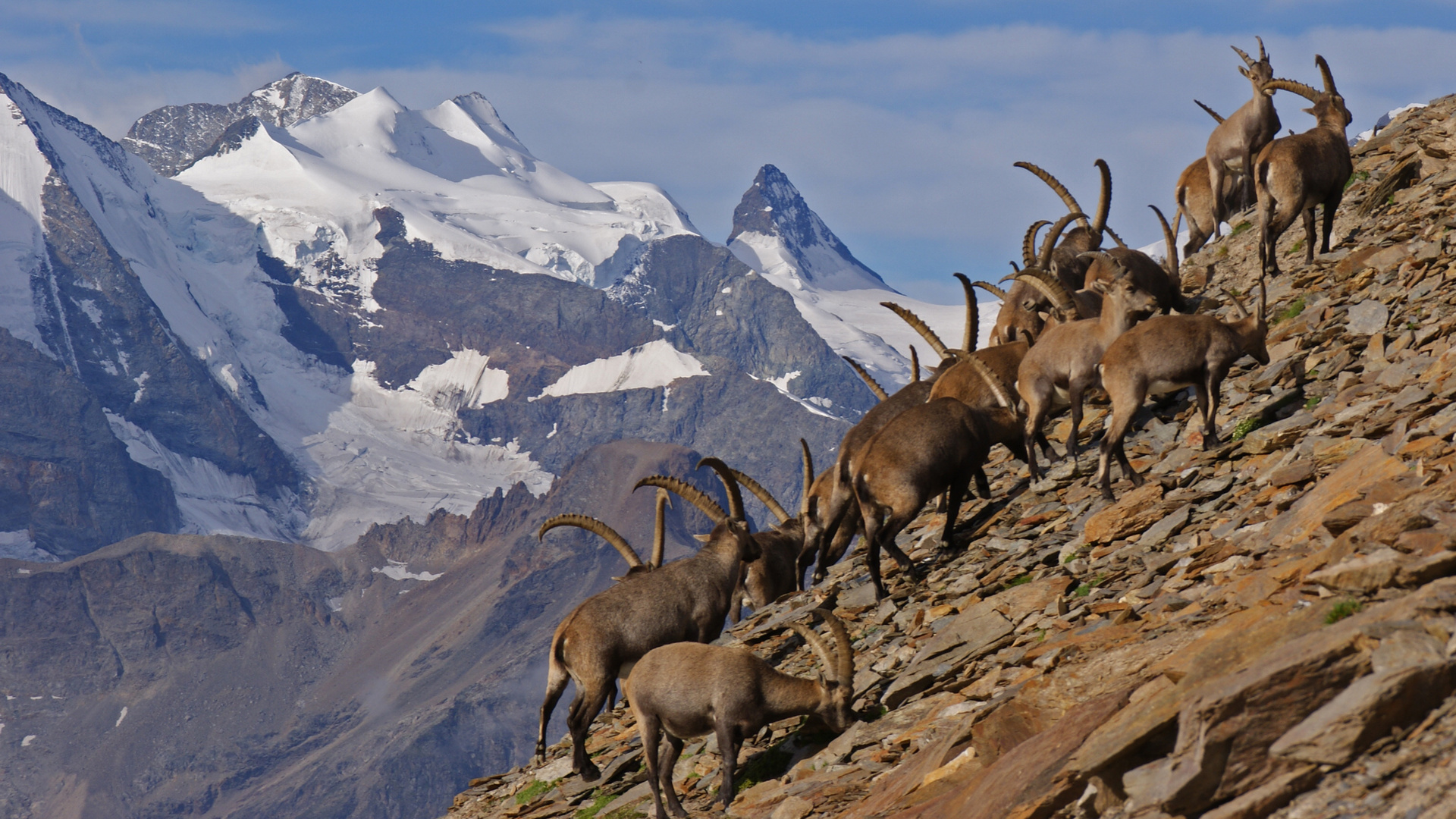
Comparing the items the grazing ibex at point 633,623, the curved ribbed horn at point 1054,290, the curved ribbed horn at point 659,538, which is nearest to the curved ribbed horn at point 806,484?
the grazing ibex at point 633,623

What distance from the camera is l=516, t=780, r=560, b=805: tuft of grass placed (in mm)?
16406

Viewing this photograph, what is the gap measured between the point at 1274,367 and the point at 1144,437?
187 centimetres

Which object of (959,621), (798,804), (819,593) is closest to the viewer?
(798,804)

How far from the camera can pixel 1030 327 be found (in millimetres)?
23953

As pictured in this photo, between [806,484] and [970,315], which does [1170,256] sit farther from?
[806,484]

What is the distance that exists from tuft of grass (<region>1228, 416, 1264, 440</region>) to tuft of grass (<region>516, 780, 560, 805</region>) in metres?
9.09

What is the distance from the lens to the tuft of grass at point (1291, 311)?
1981 centimetres

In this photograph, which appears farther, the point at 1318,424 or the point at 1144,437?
the point at 1144,437

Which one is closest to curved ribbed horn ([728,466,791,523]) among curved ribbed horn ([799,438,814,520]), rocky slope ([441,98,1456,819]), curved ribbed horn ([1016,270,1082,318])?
curved ribbed horn ([799,438,814,520])

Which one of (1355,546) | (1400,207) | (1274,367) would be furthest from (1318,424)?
(1400,207)

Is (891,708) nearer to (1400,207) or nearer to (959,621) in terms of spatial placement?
(959,621)

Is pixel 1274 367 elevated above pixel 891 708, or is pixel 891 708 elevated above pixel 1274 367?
pixel 1274 367

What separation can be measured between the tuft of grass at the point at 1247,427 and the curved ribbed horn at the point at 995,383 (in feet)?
11.5

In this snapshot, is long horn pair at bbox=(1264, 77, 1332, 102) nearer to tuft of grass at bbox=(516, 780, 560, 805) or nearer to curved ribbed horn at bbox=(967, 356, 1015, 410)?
curved ribbed horn at bbox=(967, 356, 1015, 410)
